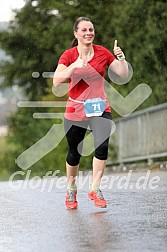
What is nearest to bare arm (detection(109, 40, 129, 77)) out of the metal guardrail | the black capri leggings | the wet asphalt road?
the black capri leggings

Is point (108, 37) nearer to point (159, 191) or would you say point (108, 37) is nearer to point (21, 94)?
point (21, 94)

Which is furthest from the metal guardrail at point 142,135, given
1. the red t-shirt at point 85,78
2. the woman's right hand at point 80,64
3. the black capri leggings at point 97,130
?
the woman's right hand at point 80,64

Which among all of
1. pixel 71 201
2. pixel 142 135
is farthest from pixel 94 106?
pixel 142 135

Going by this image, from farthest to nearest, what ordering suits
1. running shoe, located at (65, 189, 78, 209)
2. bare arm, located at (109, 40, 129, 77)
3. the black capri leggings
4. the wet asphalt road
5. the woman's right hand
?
1. running shoe, located at (65, 189, 78, 209)
2. the black capri leggings
3. bare arm, located at (109, 40, 129, 77)
4. the woman's right hand
5. the wet asphalt road

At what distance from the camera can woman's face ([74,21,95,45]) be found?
9508 mm

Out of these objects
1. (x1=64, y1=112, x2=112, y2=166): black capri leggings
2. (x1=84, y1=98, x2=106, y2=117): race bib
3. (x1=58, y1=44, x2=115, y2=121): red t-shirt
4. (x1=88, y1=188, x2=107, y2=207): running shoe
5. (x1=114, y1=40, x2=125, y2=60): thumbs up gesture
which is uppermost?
(x1=114, y1=40, x2=125, y2=60): thumbs up gesture

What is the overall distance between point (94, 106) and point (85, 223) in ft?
5.56

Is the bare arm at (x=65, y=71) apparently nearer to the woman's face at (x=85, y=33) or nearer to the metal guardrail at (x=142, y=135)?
the woman's face at (x=85, y=33)

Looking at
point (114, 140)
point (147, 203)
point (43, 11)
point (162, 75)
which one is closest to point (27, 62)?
point (43, 11)

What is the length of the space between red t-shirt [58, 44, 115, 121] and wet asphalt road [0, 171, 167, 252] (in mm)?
1008

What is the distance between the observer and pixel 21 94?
3256 centimetres

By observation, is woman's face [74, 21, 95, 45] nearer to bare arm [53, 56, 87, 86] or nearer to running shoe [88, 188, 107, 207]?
bare arm [53, 56, 87, 86]

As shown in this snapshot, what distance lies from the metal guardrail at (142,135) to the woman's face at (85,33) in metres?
10.5

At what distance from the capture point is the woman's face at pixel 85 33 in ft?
31.2
